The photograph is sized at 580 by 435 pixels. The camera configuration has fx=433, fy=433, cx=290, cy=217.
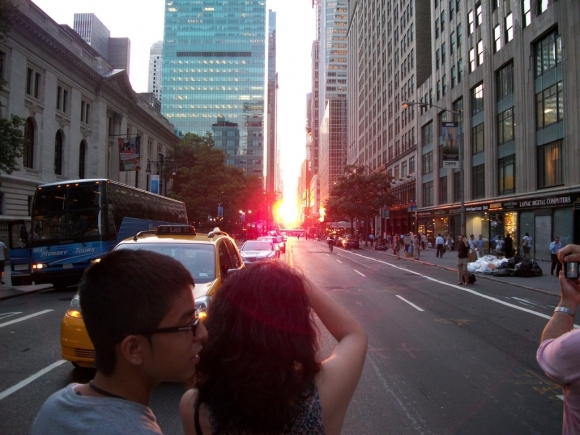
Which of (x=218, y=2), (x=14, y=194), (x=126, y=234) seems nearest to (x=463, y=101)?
(x=126, y=234)

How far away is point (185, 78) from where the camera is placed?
129875mm

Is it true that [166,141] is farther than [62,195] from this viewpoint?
Yes

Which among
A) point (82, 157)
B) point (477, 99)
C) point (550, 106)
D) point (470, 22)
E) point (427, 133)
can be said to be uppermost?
point (470, 22)

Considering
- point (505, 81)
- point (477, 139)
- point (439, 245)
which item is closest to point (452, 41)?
point (477, 139)

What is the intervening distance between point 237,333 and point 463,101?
1734 inches

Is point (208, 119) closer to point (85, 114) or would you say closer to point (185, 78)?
point (185, 78)

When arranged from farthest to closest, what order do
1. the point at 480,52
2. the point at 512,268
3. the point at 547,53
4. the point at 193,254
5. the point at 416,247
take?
the point at 480,52 < the point at 416,247 < the point at 547,53 < the point at 512,268 < the point at 193,254

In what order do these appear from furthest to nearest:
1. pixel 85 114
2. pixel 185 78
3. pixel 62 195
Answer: pixel 185 78
pixel 85 114
pixel 62 195

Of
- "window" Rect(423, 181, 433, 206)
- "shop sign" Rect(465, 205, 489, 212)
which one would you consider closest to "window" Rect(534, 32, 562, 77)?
"shop sign" Rect(465, 205, 489, 212)

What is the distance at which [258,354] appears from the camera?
1.45 m

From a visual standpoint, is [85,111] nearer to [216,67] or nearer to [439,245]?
[439,245]

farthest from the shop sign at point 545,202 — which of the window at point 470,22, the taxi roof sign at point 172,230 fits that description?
the taxi roof sign at point 172,230

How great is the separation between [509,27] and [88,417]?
129 ft

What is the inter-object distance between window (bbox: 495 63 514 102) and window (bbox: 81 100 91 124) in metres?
35.8
